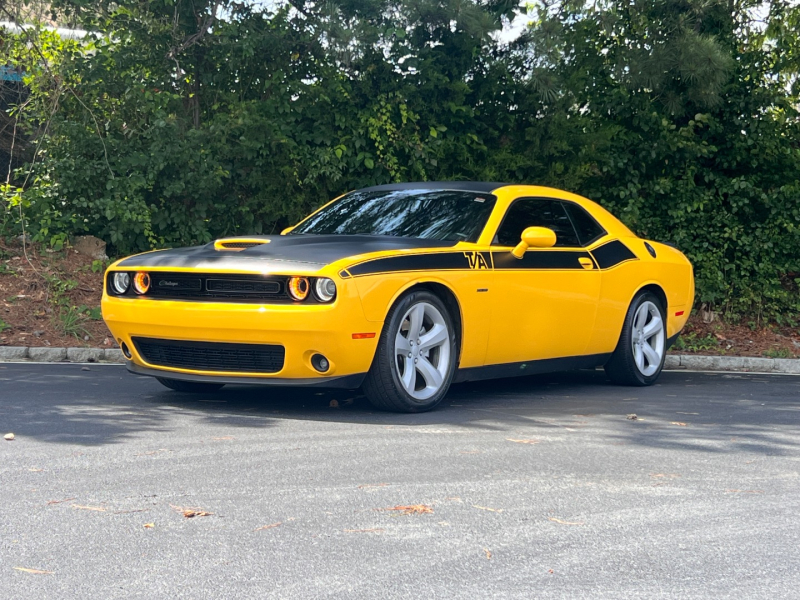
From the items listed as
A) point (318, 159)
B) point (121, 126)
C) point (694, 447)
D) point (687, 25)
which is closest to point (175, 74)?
point (121, 126)

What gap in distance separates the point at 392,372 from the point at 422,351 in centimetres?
34

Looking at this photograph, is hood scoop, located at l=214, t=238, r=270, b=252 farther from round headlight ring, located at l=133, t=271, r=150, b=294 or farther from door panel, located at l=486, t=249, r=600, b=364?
door panel, located at l=486, t=249, r=600, b=364

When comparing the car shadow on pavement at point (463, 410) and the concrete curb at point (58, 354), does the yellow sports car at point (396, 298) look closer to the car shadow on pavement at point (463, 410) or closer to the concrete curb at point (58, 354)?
the car shadow on pavement at point (463, 410)

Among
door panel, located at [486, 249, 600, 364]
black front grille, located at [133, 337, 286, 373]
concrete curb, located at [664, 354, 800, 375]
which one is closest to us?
black front grille, located at [133, 337, 286, 373]

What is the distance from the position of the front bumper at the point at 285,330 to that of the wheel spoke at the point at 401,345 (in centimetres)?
24

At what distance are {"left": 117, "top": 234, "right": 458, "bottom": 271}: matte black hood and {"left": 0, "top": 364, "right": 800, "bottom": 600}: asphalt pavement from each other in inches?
36.3

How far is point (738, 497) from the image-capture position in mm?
5016

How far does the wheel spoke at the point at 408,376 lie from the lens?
714 cm

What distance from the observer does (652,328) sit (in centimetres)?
932

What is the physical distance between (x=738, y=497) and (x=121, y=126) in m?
10.9

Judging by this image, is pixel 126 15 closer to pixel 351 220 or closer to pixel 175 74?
pixel 175 74

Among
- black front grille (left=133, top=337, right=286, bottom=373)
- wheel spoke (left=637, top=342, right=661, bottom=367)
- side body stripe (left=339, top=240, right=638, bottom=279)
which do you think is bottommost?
wheel spoke (left=637, top=342, right=661, bottom=367)

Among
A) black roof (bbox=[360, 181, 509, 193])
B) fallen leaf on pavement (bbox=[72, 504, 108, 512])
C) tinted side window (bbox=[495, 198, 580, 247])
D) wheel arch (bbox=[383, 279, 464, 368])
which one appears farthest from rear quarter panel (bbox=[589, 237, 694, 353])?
fallen leaf on pavement (bbox=[72, 504, 108, 512])

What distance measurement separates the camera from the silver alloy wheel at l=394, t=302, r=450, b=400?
23.4 feet
